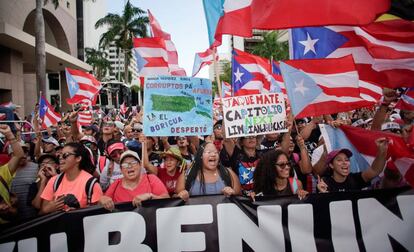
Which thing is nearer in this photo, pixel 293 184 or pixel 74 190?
pixel 74 190

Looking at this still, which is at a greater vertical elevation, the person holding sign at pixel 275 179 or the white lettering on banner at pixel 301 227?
the person holding sign at pixel 275 179

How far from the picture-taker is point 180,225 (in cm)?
342

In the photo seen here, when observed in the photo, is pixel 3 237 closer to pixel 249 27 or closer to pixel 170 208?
pixel 170 208

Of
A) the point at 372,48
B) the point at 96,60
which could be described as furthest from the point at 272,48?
the point at 372,48

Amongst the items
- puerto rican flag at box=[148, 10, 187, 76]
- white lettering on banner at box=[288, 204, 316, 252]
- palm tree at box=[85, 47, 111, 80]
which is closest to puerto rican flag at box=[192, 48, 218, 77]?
puerto rican flag at box=[148, 10, 187, 76]

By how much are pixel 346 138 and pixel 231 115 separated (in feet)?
5.14

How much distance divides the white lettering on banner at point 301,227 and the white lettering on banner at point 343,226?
0.22 metres

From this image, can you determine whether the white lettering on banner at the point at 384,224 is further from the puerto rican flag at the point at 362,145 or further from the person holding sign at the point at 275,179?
the person holding sign at the point at 275,179

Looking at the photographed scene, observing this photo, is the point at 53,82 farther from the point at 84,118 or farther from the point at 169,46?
the point at 169,46

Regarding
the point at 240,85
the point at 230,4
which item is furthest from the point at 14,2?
the point at 230,4

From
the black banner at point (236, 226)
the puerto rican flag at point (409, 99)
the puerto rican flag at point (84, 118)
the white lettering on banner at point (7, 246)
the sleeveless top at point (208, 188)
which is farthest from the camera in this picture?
the puerto rican flag at point (84, 118)

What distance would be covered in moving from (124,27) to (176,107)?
1582 inches

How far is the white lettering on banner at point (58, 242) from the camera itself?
327 centimetres

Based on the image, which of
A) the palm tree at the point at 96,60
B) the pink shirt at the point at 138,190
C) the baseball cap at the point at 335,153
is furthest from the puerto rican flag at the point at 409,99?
the palm tree at the point at 96,60
